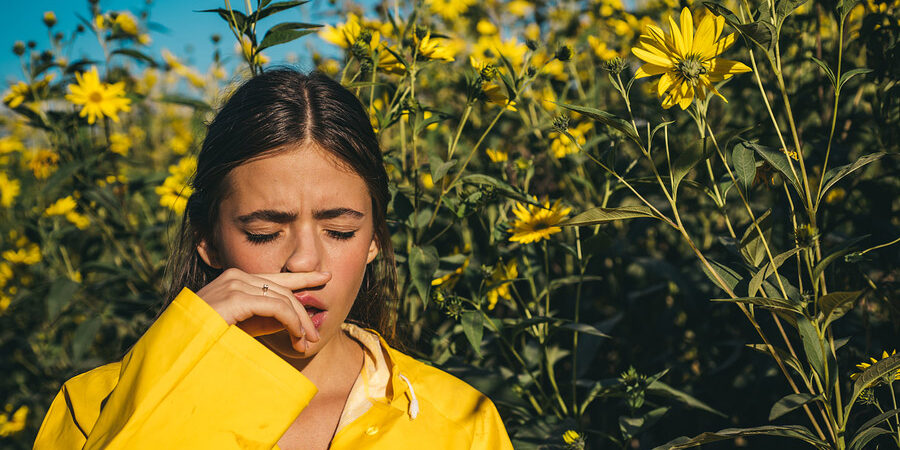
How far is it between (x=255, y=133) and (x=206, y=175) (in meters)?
0.16

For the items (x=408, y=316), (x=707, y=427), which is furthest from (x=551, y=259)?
(x=707, y=427)

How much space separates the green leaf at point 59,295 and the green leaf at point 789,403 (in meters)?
1.91

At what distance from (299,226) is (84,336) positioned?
1291mm

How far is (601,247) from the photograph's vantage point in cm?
124

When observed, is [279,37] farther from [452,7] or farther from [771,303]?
[452,7]

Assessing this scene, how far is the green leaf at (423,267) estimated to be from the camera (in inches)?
47.8

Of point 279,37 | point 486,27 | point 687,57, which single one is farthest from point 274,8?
point 486,27

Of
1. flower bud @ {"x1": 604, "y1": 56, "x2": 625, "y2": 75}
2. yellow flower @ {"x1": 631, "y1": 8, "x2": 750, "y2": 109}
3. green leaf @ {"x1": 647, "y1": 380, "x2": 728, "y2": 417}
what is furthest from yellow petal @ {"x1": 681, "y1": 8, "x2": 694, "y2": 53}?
green leaf @ {"x1": 647, "y1": 380, "x2": 728, "y2": 417}

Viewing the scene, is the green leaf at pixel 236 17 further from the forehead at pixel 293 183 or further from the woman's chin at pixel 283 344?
the woman's chin at pixel 283 344

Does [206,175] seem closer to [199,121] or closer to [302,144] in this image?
[302,144]

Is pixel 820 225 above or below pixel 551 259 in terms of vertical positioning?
above

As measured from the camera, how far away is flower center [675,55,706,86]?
883 mm

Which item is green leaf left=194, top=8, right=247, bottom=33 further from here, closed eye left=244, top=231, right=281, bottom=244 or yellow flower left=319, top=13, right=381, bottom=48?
closed eye left=244, top=231, right=281, bottom=244

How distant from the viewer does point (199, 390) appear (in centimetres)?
83
